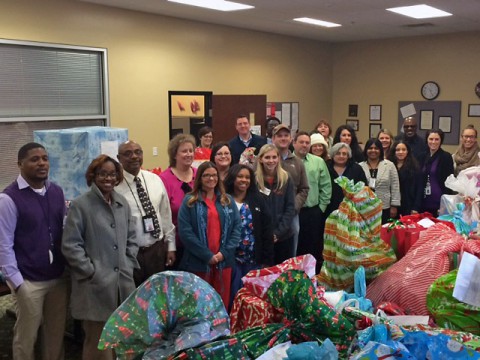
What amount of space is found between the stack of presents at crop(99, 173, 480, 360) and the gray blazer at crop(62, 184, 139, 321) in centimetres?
111

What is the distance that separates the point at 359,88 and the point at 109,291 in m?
7.35

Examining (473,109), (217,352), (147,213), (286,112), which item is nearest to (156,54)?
(286,112)

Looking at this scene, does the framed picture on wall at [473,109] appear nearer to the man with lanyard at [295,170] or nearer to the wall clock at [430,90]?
the wall clock at [430,90]

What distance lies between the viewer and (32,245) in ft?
8.55

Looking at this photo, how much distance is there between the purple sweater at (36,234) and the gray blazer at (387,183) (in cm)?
279

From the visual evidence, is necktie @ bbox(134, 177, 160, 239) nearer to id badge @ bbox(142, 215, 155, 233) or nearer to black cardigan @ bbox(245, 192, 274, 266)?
id badge @ bbox(142, 215, 155, 233)

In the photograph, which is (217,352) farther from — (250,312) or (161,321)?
(250,312)

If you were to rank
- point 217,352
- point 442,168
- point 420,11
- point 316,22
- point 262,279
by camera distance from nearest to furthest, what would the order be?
point 217,352 < point 262,279 < point 442,168 < point 420,11 < point 316,22

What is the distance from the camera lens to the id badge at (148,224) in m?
3.00

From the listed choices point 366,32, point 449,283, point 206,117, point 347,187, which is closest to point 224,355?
point 449,283

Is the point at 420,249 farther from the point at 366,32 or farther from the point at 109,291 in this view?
the point at 366,32

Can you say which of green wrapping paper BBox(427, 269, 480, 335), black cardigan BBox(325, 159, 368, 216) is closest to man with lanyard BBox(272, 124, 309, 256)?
black cardigan BBox(325, 159, 368, 216)

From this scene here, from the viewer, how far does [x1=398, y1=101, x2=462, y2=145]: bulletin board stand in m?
8.07

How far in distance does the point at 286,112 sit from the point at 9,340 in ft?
19.2
